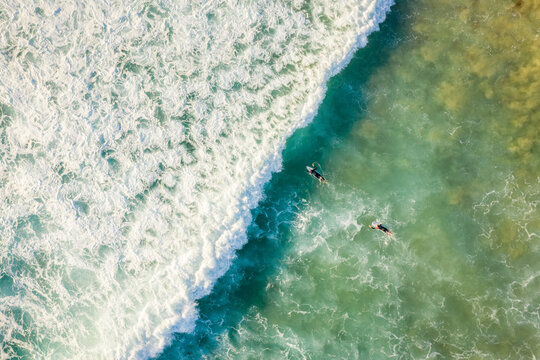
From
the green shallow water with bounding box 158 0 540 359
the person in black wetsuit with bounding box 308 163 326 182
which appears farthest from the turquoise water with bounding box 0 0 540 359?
the person in black wetsuit with bounding box 308 163 326 182

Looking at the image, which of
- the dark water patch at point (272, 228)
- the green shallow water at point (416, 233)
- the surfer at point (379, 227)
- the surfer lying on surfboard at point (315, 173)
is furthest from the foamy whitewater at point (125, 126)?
the surfer at point (379, 227)

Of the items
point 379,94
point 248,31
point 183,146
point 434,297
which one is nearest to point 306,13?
point 248,31

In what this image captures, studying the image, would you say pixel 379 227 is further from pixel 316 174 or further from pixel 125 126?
pixel 125 126

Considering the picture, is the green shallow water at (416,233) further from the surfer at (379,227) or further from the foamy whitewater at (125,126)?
the foamy whitewater at (125,126)

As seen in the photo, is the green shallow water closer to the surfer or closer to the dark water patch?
the dark water patch

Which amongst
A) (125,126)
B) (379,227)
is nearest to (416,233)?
(379,227)

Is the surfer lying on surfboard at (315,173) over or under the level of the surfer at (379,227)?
over
